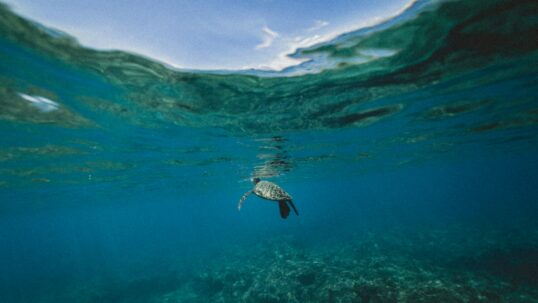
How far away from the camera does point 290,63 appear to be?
919 cm

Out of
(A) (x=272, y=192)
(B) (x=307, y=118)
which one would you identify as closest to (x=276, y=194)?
(A) (x=272, y=192)

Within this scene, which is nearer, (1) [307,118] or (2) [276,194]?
(2) [276,194]

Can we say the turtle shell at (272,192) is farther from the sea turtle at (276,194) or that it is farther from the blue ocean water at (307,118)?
the blue ocean water at (307,118)

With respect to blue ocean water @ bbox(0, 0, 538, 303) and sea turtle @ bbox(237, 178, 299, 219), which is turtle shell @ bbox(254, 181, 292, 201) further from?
blue ocean water @ bbox(0, 0, 538, 303)

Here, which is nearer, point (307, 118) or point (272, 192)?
point (272, 192)

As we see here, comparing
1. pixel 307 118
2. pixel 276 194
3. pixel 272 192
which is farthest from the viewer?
pixel 307 118

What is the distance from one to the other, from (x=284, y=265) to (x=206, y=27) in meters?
17.1

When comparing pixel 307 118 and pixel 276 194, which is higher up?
pixel 307 118

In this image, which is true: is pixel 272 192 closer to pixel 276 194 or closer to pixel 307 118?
pixel 276 194

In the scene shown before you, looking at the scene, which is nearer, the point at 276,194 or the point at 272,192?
the point at 276,194

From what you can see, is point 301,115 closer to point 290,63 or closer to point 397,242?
point 290,63

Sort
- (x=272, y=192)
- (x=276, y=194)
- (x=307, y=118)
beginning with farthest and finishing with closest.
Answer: (x=307, y=118) → (x=272, y=192) → (x=276, y=194)

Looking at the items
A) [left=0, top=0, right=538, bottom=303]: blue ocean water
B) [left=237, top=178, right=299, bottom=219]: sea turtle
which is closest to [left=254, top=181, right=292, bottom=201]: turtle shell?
[left=237, top=178, right=299, bottom=219]: sea turtle

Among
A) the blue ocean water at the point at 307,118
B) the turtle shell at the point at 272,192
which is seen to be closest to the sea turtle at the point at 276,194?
the turtle shell at the point at 272,192
